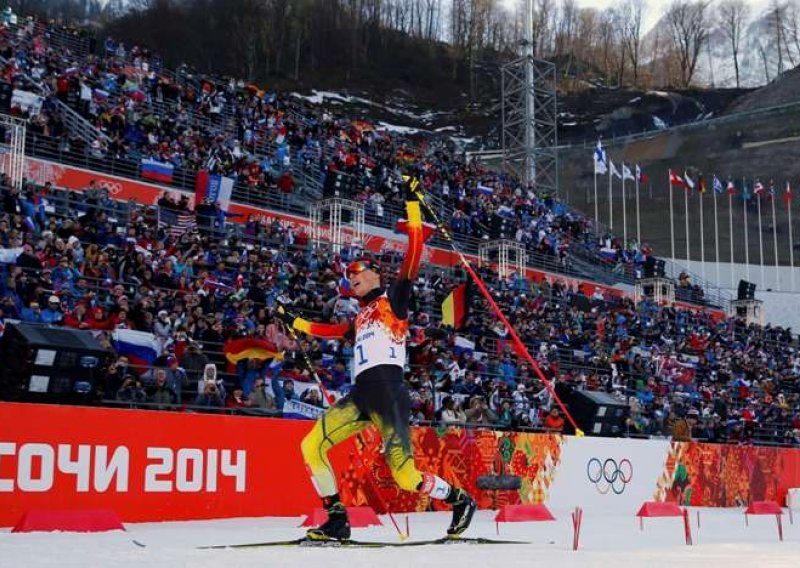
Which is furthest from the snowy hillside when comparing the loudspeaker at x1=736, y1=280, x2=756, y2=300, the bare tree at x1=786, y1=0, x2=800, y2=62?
the loudspeaker at x1=736, y1=280, x2=756, y2=300

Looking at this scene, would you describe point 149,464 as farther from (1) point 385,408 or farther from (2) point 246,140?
(2) point 246,140

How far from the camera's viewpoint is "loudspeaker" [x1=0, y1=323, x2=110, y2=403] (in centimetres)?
1252

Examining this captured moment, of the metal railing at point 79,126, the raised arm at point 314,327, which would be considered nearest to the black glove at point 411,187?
the raised arm at point 314,327

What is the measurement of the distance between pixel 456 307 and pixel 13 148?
1365 centimetres

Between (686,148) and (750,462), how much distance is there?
52599 mm

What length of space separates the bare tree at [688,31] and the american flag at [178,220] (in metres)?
86.9

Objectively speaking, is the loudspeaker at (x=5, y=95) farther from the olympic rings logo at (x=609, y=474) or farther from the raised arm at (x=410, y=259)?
the raised arm at (x=410, y=259)

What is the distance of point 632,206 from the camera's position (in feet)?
229

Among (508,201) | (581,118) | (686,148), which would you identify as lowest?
Answer: (508,201)

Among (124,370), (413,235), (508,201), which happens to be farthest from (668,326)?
(413,235)

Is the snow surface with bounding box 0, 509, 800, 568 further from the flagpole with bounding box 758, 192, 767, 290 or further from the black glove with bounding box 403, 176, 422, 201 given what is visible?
the flagpole with bounding box 758, 192, 767, 290

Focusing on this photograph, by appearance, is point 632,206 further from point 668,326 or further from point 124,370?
point 124,370

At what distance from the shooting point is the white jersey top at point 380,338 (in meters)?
9.14

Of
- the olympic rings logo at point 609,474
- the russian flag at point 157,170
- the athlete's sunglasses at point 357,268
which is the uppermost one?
the russian flag at point 157,170
